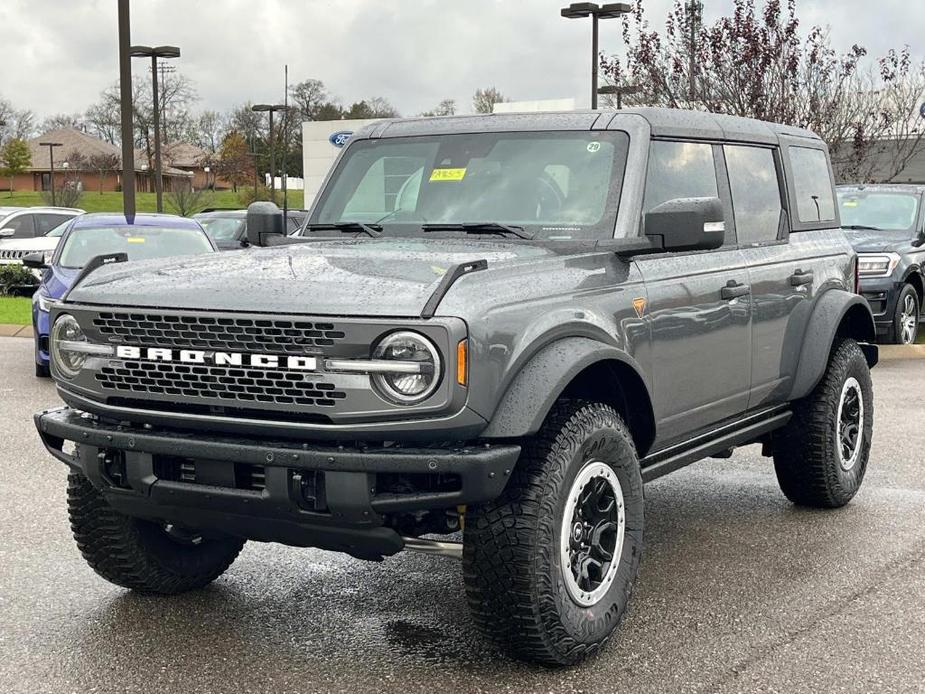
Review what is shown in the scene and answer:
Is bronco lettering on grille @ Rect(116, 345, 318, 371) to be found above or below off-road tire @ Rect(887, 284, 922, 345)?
above

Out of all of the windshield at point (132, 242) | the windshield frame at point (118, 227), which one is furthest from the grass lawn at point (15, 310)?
the windshield at point (132, 242)

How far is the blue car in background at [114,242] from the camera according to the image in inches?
474

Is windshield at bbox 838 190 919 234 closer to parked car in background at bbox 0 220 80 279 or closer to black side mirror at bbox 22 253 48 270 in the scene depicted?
black side mirror at bbox 22 253 48 270

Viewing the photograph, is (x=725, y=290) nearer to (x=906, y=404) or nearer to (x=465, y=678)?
(x=465, y=678)

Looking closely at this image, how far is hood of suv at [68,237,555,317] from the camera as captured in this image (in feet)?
13.0

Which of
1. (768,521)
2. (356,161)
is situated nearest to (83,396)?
(356,161)

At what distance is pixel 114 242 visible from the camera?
12.6m

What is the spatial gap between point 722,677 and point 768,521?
239 cm

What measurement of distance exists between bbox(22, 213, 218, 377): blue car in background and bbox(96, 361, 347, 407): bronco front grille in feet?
25.6

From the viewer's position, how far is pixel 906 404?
10523 mm

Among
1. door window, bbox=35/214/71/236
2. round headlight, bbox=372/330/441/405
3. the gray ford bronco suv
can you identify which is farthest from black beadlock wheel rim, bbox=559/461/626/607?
door window, bbox=35/214/71/236

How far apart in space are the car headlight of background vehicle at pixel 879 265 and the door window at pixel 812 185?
7.17 metres

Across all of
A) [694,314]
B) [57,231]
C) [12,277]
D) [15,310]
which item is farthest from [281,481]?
[57,231]

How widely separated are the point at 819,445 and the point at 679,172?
5.86 ft
